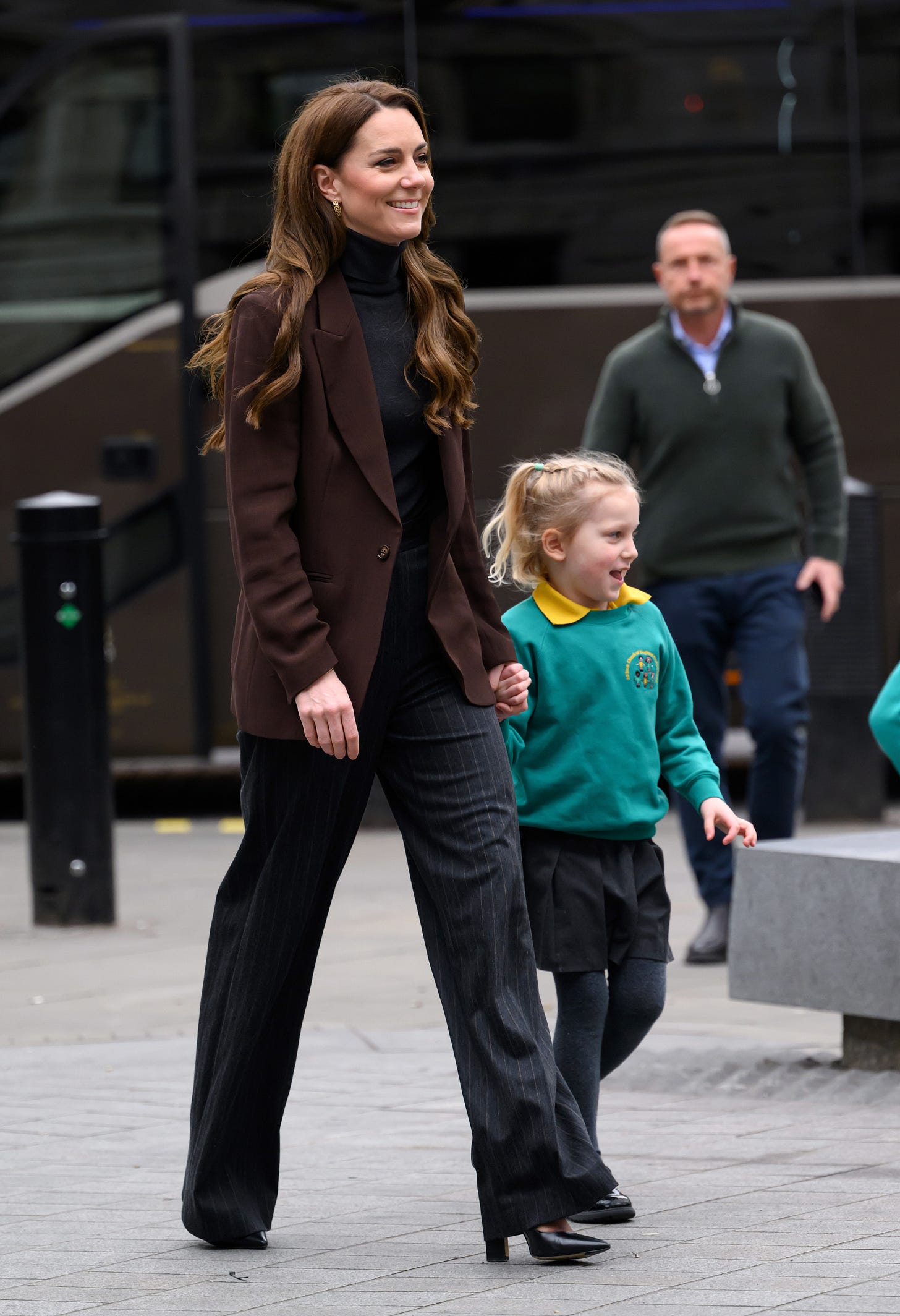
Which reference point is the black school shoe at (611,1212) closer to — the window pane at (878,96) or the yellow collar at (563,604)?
the yellow collar at (563,604)

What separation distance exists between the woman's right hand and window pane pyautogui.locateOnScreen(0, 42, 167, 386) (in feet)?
22.9

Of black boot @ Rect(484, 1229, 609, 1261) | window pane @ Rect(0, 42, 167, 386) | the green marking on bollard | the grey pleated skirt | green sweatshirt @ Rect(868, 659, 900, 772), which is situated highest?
window pane @ Rect(0, 42, 167, 386)

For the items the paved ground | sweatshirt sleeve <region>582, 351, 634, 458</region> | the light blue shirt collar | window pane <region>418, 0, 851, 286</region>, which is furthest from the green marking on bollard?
window pane <region>418, 0, 851, 286</region>

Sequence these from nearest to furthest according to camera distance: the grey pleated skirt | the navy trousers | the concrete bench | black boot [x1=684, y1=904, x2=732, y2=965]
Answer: the grey pleated skirt → the concrete bench → black boot [x1=684, y1=904, x2=732, y2=965] → the navy trousers

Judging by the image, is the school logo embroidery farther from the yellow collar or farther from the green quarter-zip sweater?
the green quarter-zip sweater

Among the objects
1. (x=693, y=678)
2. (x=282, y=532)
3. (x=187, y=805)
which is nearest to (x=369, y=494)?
(x=282, y=532)

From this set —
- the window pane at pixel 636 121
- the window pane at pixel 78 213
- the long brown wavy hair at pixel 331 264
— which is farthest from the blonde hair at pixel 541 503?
the window pane at pixel 78 213

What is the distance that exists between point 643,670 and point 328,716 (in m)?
0.76

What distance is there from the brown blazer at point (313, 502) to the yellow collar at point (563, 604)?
47 cm

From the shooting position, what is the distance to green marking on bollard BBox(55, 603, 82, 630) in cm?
786

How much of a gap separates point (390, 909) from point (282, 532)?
4.61m

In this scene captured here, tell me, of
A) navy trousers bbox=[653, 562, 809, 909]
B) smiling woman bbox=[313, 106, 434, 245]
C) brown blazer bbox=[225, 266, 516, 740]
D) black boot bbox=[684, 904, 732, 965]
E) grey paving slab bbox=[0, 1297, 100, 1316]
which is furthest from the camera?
navy trousers bbox=[653, 562, 809, 909]

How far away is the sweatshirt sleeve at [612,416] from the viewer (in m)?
7.00

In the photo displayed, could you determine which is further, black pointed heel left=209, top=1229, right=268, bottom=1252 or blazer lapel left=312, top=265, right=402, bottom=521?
black pointed heel left=209, top=1229, right=268, bottom=1252
